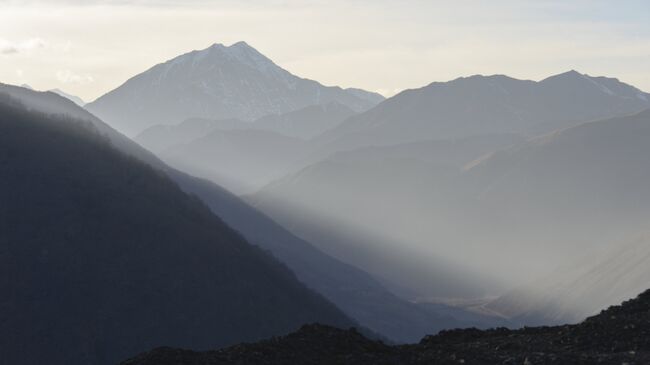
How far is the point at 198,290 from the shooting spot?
18238 cm

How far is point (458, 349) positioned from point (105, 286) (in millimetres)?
147756

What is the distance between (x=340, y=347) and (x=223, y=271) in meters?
162

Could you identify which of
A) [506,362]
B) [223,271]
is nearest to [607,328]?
[506,362]

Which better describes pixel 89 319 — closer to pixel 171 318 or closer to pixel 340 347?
pixel 171 318

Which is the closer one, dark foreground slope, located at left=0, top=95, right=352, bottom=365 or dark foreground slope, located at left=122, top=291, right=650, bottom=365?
dark foreground slope, located at left=122, top=291, right=650, bottom=365

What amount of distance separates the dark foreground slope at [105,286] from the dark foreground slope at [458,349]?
399ft

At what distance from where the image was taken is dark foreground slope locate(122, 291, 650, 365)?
2847 centimetres

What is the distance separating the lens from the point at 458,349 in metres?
31.5

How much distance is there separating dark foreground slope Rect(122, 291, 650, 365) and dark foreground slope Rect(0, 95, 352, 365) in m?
121

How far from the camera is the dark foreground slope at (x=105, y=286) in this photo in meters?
154

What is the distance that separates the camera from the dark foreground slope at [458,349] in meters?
28.5

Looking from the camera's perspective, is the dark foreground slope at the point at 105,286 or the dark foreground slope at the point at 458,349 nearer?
the dark foreground slope at the point at 458,349

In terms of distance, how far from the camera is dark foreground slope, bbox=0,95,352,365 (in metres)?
154

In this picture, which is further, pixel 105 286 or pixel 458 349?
pixel 105 286
